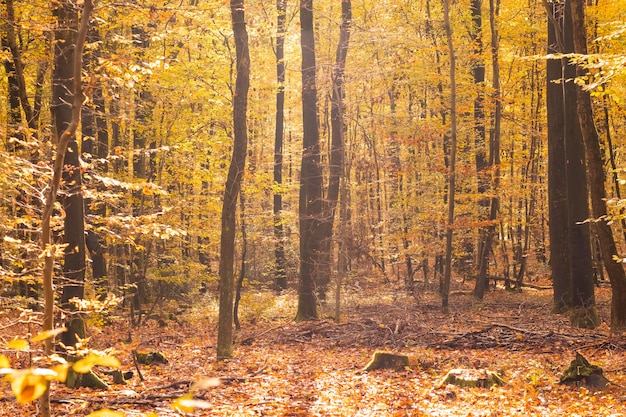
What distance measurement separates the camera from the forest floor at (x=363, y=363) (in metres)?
8.38

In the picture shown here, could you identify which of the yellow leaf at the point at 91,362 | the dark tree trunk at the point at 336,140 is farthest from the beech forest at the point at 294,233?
the dark tree trunk at the point at 336,140

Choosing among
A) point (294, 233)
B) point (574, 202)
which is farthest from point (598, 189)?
point (294, 233)

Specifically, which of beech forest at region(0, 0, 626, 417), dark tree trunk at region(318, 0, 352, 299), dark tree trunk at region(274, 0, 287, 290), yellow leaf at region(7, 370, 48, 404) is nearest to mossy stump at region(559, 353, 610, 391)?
beech forest at region(0, 0, 626, 417)

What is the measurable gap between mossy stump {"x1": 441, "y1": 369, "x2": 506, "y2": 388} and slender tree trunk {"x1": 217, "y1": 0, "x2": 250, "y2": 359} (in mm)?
4799

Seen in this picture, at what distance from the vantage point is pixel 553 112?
49.2 feet

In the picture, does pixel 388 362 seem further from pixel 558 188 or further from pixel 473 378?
pixel 558 188

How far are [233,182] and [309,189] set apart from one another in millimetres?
6521

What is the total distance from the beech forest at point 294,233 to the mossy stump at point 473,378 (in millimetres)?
33

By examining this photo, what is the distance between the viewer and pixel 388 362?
11008 millimetres

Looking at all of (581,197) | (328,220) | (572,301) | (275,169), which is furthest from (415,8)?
(572,301)

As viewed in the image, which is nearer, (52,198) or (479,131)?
(52,198)

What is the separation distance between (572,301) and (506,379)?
476cm

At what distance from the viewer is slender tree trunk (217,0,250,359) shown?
12.0m

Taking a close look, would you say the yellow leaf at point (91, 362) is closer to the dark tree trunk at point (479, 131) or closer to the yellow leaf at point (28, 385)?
the yellow leaf at point (28, 385)
